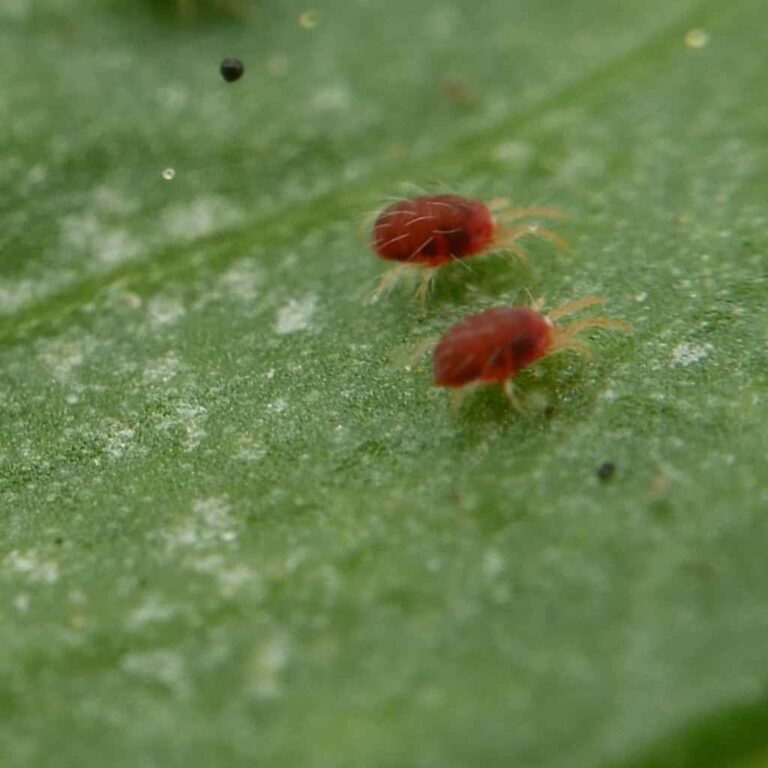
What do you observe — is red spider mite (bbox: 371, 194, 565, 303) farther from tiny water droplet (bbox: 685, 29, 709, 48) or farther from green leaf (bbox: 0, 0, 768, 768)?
tiny water droplet (bbox: 685, 29, 709, 48)

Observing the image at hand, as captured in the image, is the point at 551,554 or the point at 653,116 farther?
the point at 653,116

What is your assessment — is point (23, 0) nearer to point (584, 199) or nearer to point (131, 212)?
point (131, 212)

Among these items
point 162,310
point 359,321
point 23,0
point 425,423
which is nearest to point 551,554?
point 425,423

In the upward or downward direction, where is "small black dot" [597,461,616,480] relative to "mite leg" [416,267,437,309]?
downward

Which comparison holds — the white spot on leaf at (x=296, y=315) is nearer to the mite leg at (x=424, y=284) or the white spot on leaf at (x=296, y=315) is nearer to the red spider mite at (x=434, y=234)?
the red spider mite at (x=434, y=234)

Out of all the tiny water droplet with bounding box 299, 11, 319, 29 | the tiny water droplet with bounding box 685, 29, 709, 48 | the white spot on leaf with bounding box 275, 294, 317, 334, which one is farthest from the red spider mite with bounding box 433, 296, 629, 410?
the tiny water droplet with bounding box 299, 11, 319, 29

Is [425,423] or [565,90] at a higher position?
[565,90]

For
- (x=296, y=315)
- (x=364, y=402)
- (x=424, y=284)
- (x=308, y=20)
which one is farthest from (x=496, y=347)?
(x=308, y=20)
